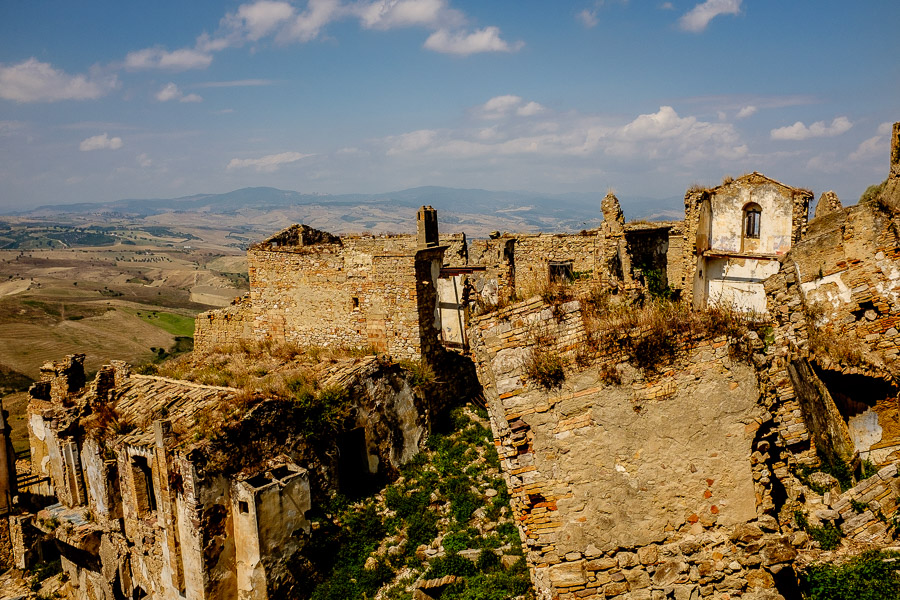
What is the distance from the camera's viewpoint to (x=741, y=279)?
798 inches

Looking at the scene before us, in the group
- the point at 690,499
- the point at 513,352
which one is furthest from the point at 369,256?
the point at 690,499

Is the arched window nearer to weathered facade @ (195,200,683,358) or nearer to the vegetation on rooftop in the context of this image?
weathered facade @ (195,200,683,358)

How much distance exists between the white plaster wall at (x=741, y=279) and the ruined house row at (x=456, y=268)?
36 mm

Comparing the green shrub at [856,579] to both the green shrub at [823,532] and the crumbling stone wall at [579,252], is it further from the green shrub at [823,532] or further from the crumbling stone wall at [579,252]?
the crumbling stone wall at [579,252]

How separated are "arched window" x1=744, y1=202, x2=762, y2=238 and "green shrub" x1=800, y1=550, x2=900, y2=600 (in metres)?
15.1

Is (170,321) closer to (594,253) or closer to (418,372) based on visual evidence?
(594,253)

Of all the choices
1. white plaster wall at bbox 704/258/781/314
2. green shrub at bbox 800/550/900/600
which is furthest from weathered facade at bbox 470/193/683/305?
green shrub at bbox 800/550/900/600

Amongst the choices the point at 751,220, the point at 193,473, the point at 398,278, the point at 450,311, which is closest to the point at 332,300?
the point at 398,278

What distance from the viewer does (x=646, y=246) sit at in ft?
72.6

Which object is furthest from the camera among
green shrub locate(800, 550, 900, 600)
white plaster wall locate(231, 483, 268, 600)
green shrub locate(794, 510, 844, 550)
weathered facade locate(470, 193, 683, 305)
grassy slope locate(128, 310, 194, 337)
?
grassy slope locate(128, 310, 194, 337)

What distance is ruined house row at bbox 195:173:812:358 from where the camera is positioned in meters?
15.5

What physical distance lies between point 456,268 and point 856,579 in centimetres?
1207

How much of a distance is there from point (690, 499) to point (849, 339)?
6.24 meters

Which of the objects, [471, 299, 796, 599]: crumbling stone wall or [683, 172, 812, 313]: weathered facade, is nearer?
[471, 299, 796, 599]: crumbling stone wall
